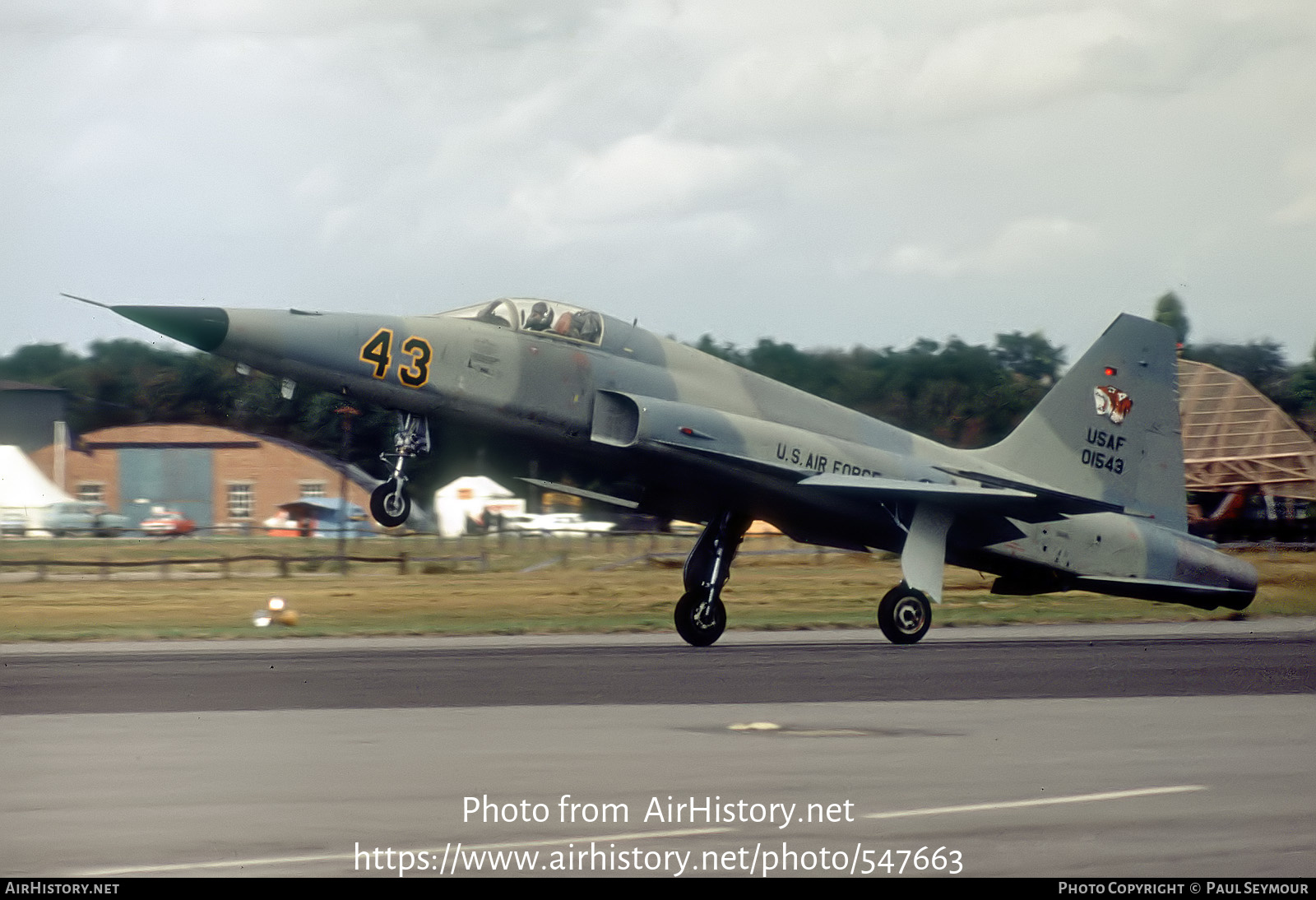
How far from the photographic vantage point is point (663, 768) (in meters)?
8.37

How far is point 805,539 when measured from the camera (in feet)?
63.6

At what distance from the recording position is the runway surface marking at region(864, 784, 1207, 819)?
23.0 ft

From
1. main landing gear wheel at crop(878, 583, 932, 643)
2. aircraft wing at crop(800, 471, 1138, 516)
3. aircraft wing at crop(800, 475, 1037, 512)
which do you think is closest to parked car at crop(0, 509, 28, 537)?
aircraft wing at crop(800, 475, 1037, 512)

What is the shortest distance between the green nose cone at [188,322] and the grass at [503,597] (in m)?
6.27

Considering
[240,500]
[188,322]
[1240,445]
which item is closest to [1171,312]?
[1240,445]

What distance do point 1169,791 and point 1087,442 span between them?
529 inches

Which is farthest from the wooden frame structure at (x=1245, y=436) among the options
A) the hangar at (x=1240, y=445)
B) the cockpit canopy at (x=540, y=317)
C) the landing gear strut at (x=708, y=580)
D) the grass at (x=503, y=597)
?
the cockpit canopy at (x=540, y=317)

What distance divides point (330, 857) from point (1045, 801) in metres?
3.57

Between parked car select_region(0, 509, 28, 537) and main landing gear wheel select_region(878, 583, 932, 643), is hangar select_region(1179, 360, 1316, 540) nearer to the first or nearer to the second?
main landing gear wheel select_region(878, 583, 932, 643)

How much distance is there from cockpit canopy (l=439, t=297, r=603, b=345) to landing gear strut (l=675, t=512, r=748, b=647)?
10.3ft

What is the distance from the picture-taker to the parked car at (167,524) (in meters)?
37.4

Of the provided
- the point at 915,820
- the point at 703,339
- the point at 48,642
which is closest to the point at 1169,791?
the point at 915,820

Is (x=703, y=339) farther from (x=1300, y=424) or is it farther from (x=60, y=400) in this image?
(x=1300, y=424)

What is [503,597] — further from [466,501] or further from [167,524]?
[466,501]
